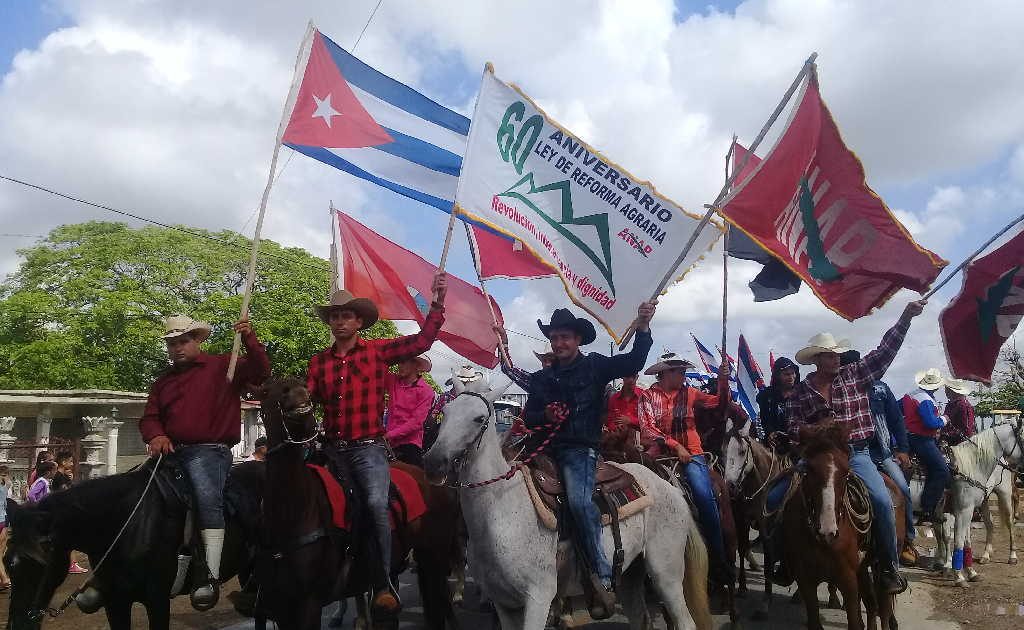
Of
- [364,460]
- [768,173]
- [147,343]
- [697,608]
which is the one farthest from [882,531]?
[147,343]

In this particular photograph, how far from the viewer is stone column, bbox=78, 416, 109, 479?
21.9 meters

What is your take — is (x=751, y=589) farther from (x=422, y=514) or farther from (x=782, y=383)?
(x=422, y=514)

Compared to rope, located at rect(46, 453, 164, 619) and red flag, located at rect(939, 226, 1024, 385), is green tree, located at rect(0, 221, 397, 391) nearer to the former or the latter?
rope, located at rect(46, 453, 164, 619)

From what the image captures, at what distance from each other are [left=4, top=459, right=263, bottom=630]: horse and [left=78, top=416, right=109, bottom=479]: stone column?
58.0ft

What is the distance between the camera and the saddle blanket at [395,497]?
214 inches

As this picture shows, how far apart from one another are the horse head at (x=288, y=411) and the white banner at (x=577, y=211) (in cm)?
305

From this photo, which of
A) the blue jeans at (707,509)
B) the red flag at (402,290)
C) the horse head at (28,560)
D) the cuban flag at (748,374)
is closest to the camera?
the horse head at (28,560)

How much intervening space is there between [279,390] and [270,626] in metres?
4.93

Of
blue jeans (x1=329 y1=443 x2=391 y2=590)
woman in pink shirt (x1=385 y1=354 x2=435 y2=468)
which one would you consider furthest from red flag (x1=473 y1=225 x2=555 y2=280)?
blue jeans (x1=329 y1=443 x2=391 y2=590)

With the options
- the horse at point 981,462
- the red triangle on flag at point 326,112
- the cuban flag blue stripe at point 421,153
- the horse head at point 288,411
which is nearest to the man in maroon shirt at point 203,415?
the horse head at point 288,411

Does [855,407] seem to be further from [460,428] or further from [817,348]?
[460,428]

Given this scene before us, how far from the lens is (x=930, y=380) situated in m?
14.8

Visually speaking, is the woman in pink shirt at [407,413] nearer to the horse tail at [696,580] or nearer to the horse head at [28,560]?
the horse tail at [696,580]

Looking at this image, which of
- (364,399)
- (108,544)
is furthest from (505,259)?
(108,544)
